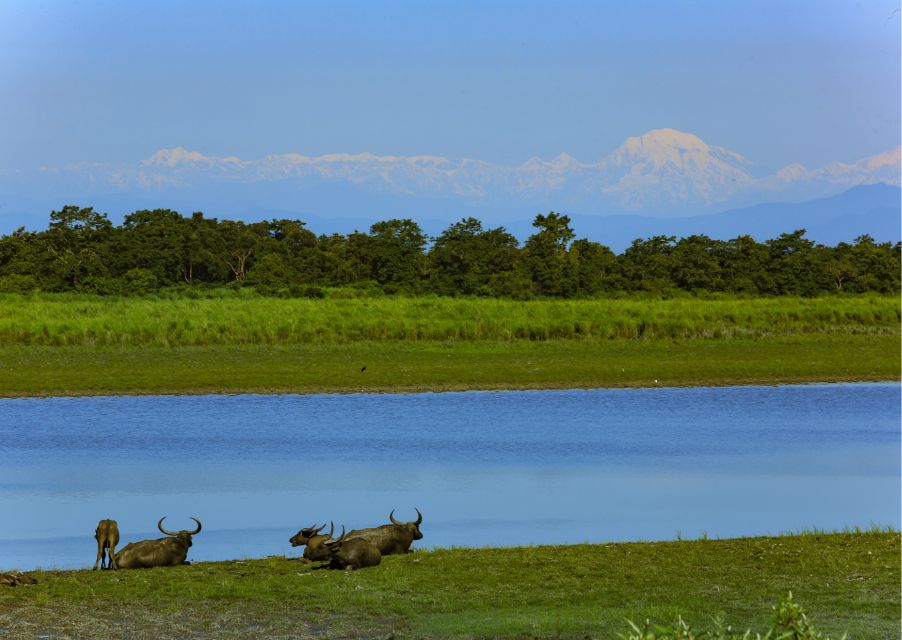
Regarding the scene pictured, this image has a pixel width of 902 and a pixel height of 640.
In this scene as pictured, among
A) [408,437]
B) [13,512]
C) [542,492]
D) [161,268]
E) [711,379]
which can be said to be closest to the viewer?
[13,512]

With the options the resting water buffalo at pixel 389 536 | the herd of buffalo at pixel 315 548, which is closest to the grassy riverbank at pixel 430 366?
the resting water buffalo at pixel 389 536

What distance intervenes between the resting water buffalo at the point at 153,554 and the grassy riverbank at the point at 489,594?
0.23 metres

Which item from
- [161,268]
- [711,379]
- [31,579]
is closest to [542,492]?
[31,579]

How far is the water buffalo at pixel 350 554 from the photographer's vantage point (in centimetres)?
1172

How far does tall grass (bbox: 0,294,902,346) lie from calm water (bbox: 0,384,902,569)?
931cm

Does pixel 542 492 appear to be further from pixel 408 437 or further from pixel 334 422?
pixel 334 422

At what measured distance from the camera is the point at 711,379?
31.1 m

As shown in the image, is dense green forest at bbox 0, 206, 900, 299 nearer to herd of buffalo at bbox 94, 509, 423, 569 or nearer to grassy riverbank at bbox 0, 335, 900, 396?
grassy riverbank at bbox 0, 335, 900, 396

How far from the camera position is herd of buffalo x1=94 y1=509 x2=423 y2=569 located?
1177 centimetres

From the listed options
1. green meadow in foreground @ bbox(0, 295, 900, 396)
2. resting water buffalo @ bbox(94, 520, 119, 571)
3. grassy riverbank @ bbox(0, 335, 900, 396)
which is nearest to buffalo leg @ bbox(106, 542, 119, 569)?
resting water buffalo @ bbox(94, 520, 119, 571)

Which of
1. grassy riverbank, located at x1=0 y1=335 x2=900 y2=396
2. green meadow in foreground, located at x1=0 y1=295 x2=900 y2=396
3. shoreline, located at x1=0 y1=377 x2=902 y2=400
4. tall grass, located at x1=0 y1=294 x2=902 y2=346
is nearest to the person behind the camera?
shoreline, located at x1=0 y1=377 x2=902 y2=400

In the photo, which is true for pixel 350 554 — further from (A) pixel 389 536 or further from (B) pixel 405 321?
(B) pixel 405 321

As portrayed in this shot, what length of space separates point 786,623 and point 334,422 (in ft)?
62.4

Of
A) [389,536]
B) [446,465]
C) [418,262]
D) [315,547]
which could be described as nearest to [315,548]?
[315,547]
